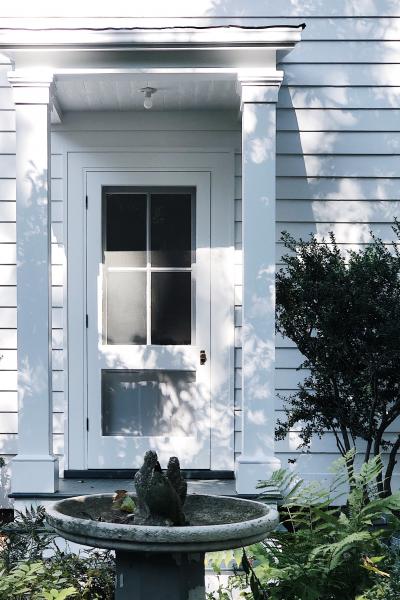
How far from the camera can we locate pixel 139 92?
6.33 metres

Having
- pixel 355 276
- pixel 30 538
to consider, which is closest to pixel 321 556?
pixel 30 538

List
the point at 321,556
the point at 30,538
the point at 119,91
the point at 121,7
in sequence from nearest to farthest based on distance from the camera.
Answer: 1. the point at 321,556
2. the point at 30,538
3. the point at 119,91
4. the point at 121,7

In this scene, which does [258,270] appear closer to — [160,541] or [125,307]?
[125,307]

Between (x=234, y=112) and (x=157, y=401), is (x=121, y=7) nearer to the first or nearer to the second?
(x=234, y=112)

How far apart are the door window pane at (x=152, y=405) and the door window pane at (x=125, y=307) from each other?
0.29 metres

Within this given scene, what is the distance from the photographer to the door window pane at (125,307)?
22.3 feet

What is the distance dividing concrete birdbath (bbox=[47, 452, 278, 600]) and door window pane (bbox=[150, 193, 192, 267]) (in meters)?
3.65

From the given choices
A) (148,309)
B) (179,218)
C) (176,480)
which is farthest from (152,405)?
(176,480)

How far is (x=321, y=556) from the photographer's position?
12.8 ft

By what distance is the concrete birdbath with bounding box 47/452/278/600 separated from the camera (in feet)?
9.42

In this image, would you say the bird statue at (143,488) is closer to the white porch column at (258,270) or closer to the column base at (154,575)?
the column base at (154,575)

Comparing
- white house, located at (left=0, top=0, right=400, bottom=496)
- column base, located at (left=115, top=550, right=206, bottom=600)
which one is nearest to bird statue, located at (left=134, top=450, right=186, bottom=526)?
column base, located at (left=115, top=550, right=206, bottom=600)

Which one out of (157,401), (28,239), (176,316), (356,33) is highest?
(356,33)

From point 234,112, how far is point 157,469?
4.25 m
